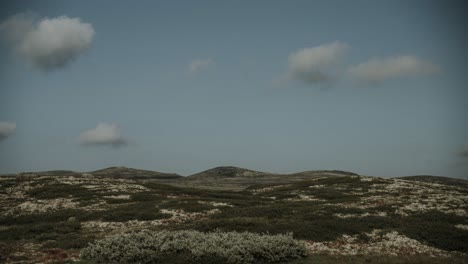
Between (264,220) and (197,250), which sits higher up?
(264,220)

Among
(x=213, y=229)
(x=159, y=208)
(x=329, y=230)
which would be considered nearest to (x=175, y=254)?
(x=213, y=229)

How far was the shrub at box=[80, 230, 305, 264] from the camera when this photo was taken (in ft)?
75.9

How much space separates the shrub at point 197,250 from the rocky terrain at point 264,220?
147 cm

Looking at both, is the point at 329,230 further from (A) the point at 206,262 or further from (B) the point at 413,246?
(A) the point at 206,262

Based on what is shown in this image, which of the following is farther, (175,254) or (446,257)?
(446,257)

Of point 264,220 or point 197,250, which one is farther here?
point 264,220

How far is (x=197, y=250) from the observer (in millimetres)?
23156

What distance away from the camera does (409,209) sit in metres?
43.1

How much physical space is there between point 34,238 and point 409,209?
35775 millimetres

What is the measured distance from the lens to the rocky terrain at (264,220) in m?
27.5

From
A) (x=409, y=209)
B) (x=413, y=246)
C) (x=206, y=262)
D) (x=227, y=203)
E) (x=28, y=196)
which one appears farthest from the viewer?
(x=28, y=196)

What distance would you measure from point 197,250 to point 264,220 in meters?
12.7

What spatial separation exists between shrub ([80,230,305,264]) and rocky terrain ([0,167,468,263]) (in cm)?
147

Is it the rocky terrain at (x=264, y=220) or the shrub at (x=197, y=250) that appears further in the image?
the rocky terrain at (x=264, y=220)
